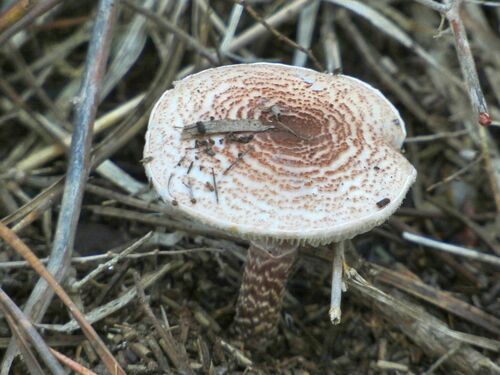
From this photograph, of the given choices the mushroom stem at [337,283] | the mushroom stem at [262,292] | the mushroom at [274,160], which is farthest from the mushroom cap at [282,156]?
the mushroom stem at [262,292]

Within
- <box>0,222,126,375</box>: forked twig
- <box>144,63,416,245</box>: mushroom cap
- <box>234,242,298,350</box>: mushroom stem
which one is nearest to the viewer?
<box>144,63,416,245</box>: mushroom cap

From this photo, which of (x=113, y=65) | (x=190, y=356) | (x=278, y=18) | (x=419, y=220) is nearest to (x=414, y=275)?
(x=419, y=220)

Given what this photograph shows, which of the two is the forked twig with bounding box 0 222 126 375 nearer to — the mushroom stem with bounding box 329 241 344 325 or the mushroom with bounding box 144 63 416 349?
the mushroom with bounding box 144 63 416 349

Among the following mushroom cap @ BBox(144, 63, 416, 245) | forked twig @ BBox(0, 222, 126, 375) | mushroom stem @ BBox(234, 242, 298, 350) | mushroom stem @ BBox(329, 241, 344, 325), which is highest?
mushroom cap @ BBox(144, 63, 416, 245)

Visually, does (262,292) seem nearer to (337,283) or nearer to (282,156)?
(337,283)

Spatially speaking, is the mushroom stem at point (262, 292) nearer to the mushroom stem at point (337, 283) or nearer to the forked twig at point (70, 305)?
the mushroom stem at point (337, 283)

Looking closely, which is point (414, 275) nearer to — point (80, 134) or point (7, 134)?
point (80, 134)

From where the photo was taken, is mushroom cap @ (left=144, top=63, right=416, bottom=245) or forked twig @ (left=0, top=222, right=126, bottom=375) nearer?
mushroom cap @ (left=144, top=63, right=416, bottom=245)

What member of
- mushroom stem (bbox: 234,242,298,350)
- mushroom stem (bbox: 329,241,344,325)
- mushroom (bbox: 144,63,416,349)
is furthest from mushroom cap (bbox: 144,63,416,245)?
mushroom stem (bbox: 234,242,298,350)
